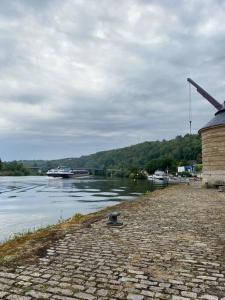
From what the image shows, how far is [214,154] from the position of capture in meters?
27.5

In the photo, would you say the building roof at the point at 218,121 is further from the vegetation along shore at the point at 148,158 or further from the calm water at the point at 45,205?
the vegetation along shore at the point at 148,158

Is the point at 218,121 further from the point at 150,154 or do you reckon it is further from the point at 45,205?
the point at 150,154

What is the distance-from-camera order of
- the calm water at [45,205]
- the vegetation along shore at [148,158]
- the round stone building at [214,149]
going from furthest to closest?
the vegetation along shore at [148,158] < the round stone building at [214,149] < the calm water at [45,205]

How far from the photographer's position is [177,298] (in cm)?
439

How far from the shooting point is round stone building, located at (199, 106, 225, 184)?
26688 mm

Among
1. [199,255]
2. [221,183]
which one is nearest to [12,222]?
[199,255]

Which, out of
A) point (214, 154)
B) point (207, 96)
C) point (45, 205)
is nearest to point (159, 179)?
point (207, 96)

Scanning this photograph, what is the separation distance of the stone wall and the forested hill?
7531 cm

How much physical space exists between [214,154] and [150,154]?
125464 millimetres

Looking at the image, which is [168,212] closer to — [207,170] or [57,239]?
[57,239]

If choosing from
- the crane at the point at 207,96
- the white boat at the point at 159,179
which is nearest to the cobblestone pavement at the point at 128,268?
the crane at the point at 207,96

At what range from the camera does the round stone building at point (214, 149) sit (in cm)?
2669

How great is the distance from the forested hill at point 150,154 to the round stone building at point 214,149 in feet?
247

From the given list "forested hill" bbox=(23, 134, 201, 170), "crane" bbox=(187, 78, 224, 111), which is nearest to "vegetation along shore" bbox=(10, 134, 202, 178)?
"forested hill" bbox=(23, 134, 201, 170)
